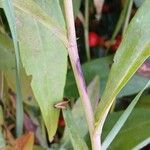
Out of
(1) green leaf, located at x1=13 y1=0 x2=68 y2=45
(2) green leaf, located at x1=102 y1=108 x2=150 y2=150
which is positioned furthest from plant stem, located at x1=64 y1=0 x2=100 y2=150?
(2) green leaf, located at x1=102 y1=108 x2=150 y2=150

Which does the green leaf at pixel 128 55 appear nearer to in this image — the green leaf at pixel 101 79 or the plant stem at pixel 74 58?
the plant stem at pixel 74 58

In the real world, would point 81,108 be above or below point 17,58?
below

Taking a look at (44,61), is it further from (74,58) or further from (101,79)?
(101,79)

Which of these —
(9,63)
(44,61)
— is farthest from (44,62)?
(9,63)

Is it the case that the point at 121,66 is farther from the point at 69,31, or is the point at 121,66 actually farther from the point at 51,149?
the point at 51,149

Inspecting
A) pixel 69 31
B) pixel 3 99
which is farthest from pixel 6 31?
pixel 69 31

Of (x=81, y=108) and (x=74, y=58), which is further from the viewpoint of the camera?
(x=81, y=108)
